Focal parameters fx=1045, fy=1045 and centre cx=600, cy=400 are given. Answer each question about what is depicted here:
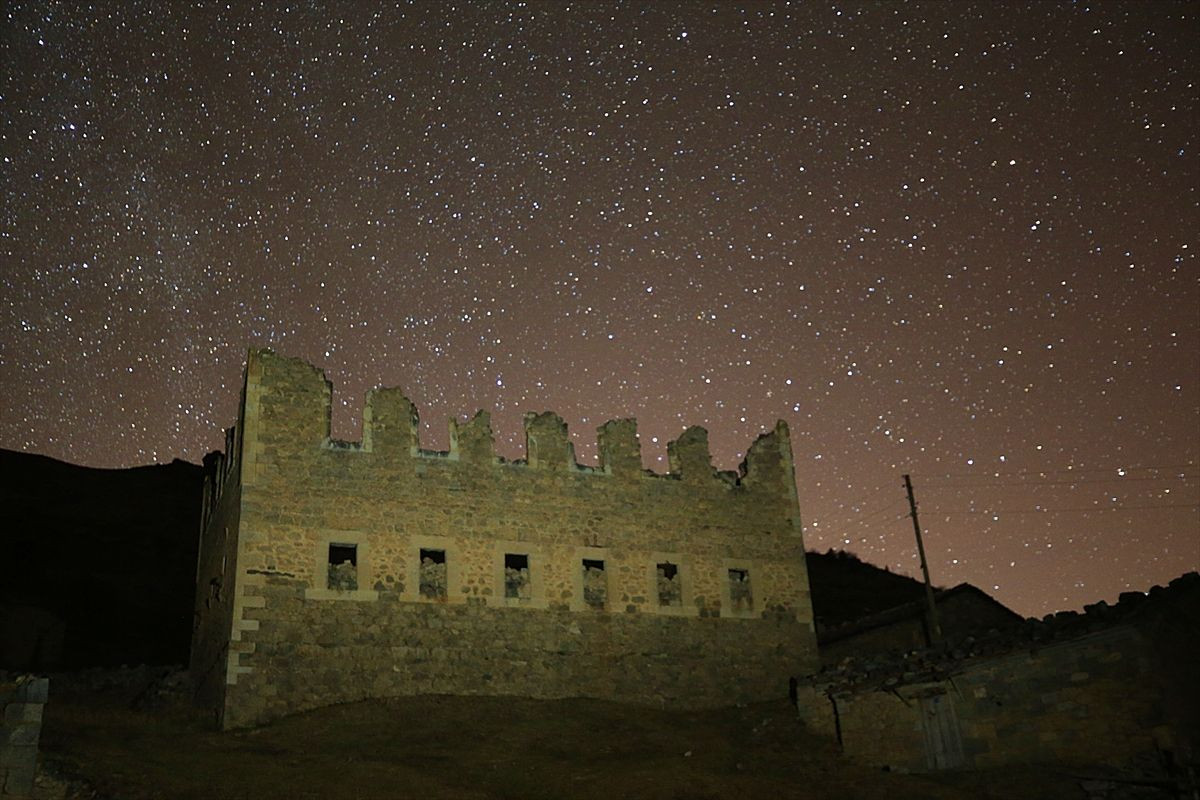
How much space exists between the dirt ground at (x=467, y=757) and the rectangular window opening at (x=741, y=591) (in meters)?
3.21

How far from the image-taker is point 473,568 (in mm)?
24375

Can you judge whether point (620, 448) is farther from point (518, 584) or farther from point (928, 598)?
point (928, 598)

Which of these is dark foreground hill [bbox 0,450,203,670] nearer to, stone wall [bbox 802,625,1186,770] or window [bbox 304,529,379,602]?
window [bbox 304,529,379,602]

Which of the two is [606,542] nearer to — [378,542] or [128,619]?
[378,542]

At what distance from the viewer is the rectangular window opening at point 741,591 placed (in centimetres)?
2716

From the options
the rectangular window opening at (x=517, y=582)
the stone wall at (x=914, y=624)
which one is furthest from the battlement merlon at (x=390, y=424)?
the stone wall at (x=914, y=624)

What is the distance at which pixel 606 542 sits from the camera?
1027 inches

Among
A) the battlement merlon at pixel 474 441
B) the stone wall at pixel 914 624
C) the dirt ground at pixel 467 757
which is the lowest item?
the dirt ground at pixel 467 757

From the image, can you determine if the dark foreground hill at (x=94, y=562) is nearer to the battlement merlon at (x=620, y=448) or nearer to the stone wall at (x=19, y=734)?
the battlement merlon at (x=620, y=448)

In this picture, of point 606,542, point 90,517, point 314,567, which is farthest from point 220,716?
point 90,517

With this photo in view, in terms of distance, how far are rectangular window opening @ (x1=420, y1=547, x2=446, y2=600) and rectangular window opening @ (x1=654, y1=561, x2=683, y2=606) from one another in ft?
18.2

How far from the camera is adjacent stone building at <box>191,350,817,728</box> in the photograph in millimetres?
22281

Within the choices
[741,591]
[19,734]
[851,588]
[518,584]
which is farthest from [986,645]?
[851,588]

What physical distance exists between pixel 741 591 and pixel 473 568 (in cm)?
741
